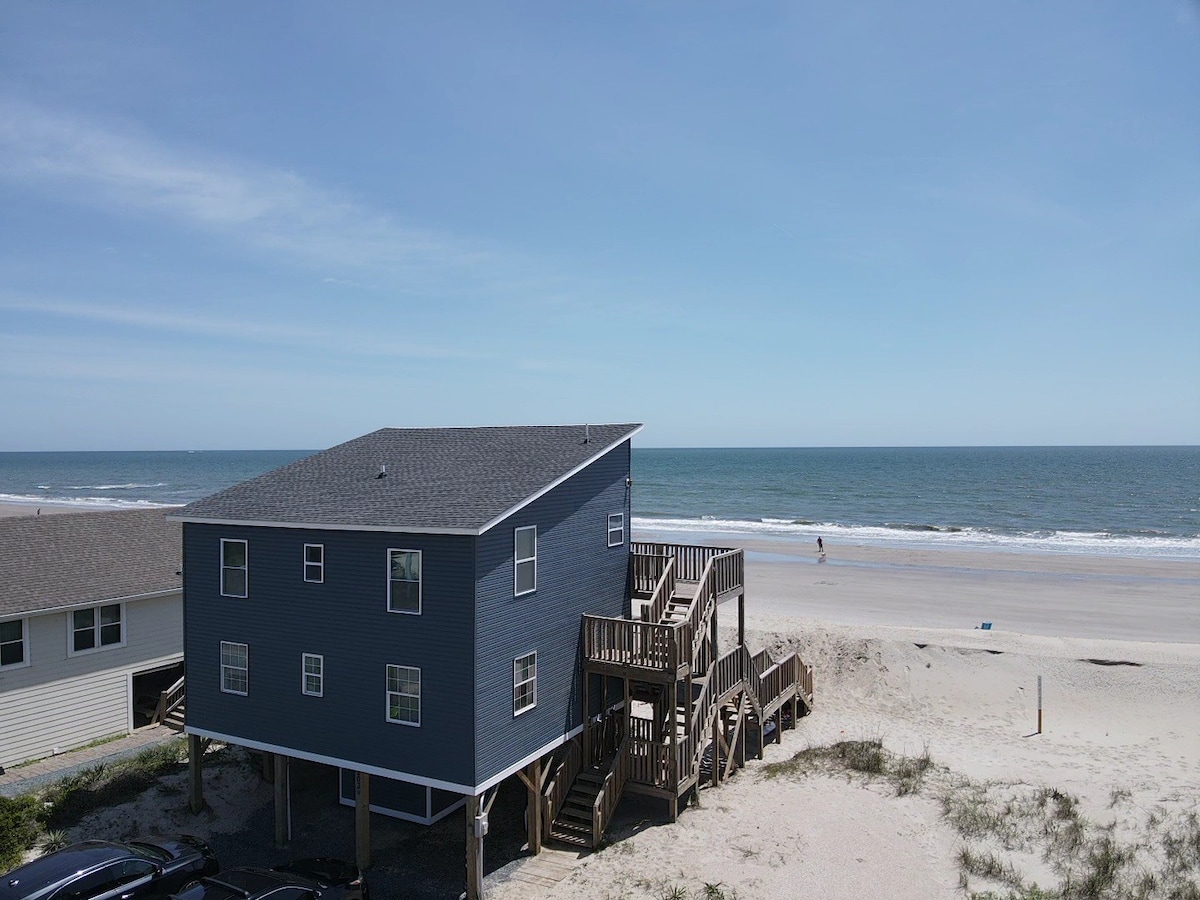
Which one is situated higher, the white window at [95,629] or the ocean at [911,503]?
the white window at [95,629]

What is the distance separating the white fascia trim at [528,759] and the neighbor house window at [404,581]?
3.40 meters

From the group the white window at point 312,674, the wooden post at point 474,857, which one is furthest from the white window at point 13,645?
the wooden post at point 474,857

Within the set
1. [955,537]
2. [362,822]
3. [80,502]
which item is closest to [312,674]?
[362,822]

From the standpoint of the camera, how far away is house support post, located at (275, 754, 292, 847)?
17.8 meters

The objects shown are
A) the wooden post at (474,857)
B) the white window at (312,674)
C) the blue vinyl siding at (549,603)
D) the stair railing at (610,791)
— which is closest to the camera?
the wooden post at (474,857)

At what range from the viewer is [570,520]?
18.7 meters

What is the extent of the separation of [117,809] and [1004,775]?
2049 cm

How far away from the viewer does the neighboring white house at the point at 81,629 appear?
2105 centimetres

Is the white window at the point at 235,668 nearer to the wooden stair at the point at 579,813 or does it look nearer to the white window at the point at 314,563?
the white window at the point at 314,563

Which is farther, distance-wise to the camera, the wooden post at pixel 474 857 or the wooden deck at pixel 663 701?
the wooden deck at pixel 663 701

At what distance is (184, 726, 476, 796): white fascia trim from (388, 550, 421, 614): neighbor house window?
123 inches

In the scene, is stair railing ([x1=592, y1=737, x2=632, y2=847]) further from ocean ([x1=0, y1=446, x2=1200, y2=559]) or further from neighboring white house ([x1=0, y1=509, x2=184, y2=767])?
ocean ([x1=0, y1=446, x2=1200, y2=559])

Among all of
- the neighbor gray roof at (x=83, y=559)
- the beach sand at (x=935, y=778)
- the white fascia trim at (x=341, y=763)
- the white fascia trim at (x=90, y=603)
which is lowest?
the beach sand at (x=935, y=778)

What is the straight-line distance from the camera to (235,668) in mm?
18438
